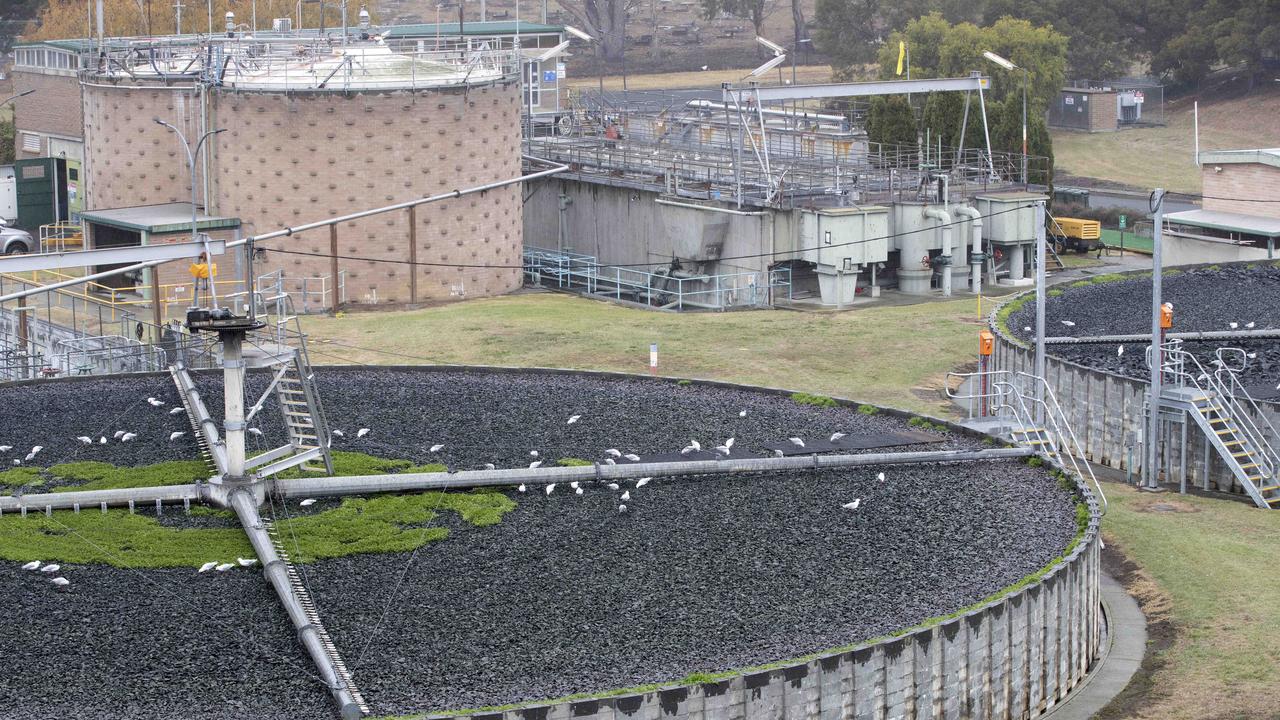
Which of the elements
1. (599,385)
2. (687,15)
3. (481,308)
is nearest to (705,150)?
(481,308)

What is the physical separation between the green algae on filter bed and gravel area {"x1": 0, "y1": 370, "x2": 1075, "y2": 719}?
41 cm

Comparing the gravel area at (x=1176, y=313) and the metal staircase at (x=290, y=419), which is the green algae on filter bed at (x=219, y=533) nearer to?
the metal staircase at (x=290, y=419)

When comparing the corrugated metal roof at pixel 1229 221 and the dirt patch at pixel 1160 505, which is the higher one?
the corrugated metal roof at pixel 1229 221

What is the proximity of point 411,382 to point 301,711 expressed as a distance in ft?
55.7

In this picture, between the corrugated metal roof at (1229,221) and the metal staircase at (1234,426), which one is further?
the corrugated metal roof at (1229,221)

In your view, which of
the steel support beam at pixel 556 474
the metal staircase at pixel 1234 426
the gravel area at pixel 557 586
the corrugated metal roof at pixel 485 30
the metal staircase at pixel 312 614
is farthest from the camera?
the corrugated metal roof at pixel 485 30

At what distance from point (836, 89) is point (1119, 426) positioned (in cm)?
2802

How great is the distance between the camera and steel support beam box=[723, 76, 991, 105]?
62375 millimetres

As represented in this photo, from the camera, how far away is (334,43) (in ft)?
230

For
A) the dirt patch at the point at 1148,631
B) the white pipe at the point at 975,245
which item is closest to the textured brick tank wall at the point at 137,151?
the white pipe at the point at 975,245

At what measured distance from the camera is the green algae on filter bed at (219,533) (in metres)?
25.3

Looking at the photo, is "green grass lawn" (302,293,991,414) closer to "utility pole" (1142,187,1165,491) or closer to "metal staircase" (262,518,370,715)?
"utility pole" (1142,187,1165,491)

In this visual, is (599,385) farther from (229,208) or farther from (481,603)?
(229,208)

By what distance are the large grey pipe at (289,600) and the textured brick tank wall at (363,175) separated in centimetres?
2987
